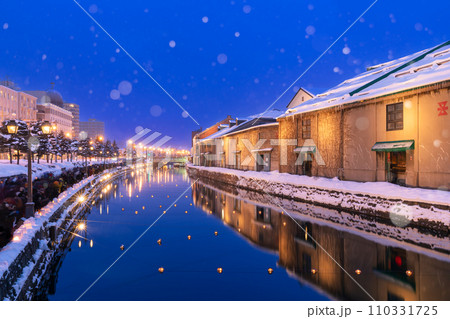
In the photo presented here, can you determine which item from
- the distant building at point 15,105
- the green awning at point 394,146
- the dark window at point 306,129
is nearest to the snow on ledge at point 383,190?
the green awning at point 394,146

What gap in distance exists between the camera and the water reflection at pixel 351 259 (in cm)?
777

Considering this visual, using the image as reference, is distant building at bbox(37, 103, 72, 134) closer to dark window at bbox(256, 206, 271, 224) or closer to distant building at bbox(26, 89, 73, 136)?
distant building at bbox(26, 89, 73, 136)

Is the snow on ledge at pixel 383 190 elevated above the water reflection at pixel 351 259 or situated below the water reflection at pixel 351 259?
above

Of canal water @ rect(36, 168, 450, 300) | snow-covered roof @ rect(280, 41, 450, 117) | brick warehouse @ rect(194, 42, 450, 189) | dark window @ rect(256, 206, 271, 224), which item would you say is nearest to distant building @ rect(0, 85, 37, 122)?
brick warehouse @ rect(194, 42, 450, 189)

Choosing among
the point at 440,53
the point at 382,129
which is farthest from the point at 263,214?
the point at 440,53

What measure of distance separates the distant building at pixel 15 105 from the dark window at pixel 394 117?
288 feet

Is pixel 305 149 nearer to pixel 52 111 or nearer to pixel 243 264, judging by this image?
pixel 243 264

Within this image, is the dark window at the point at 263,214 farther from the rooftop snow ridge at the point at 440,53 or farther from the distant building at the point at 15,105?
the distant building at the point at 15,105

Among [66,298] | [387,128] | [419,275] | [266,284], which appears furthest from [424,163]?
[66,298]

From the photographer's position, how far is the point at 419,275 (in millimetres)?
8602

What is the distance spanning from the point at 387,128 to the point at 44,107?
127646mm

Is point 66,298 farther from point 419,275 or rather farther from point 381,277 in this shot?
point 419,275

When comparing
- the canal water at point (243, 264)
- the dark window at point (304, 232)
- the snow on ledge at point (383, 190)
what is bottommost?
the canal water at point (243, 264)

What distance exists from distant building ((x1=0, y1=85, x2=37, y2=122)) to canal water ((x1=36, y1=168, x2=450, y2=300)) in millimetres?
86134
